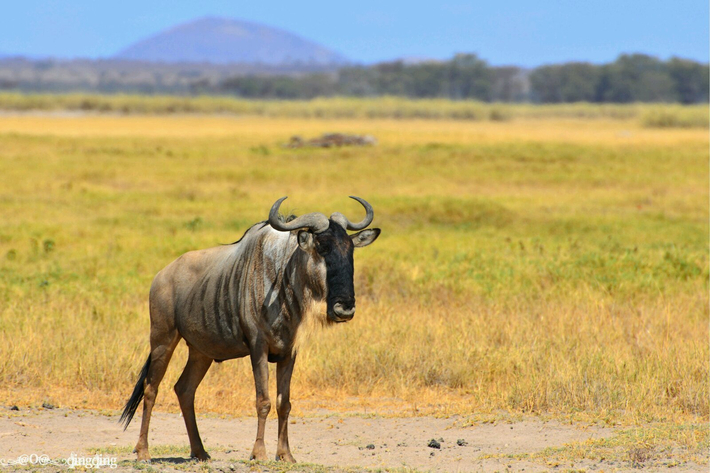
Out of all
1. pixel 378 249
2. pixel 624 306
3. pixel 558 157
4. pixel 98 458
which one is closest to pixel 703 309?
pixel 624 306

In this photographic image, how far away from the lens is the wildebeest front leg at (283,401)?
6207 millimetres

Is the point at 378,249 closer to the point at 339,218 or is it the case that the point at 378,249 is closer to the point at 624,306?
the point at 624,306

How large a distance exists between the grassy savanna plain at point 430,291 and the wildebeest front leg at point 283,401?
417mm

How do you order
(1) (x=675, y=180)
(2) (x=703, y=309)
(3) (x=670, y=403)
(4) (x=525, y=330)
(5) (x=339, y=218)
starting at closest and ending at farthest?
(5) (x=339, y=218), (3) (x=670, y=403), (4) (x=525, y=330), (2) (x=703, y=309), (1) (x=675, y=180)

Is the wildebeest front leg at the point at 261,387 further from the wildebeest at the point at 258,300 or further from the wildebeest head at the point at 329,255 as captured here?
the wildebeest head at the point at 329,255

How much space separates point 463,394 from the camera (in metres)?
9.02

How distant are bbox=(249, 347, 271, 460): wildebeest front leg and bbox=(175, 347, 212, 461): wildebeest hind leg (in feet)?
1.89

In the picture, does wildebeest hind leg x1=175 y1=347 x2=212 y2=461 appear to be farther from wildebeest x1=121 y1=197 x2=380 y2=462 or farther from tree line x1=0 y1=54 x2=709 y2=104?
tree line x1=0 y1=54 x2=709 y2=104

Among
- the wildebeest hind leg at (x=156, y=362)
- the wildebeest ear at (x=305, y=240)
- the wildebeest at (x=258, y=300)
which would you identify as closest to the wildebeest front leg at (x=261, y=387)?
the wildebeest at (x=258, y=300)

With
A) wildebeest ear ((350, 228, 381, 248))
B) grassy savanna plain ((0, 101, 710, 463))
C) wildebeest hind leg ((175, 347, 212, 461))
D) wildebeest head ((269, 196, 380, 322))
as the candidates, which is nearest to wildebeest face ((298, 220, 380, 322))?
wildebeest head ((269, 196, 380, 322))

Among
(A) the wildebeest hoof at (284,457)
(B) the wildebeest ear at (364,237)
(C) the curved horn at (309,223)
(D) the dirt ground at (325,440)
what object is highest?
(C) the curved horn at (309,223)

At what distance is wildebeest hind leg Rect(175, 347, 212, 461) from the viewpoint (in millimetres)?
6598

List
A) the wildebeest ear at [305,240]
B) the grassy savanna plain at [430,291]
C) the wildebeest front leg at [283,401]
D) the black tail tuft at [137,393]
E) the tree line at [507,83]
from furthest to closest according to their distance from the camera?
1. the tree line at [507,83]
2. the grassy savanna plain at [430,291]
3. the black tail tuft at [137,393]
4. the wildebeest front leg at [283,401]
5. the wildebeest ear at [305,240]

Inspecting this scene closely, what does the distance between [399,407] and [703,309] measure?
4.79 metres
